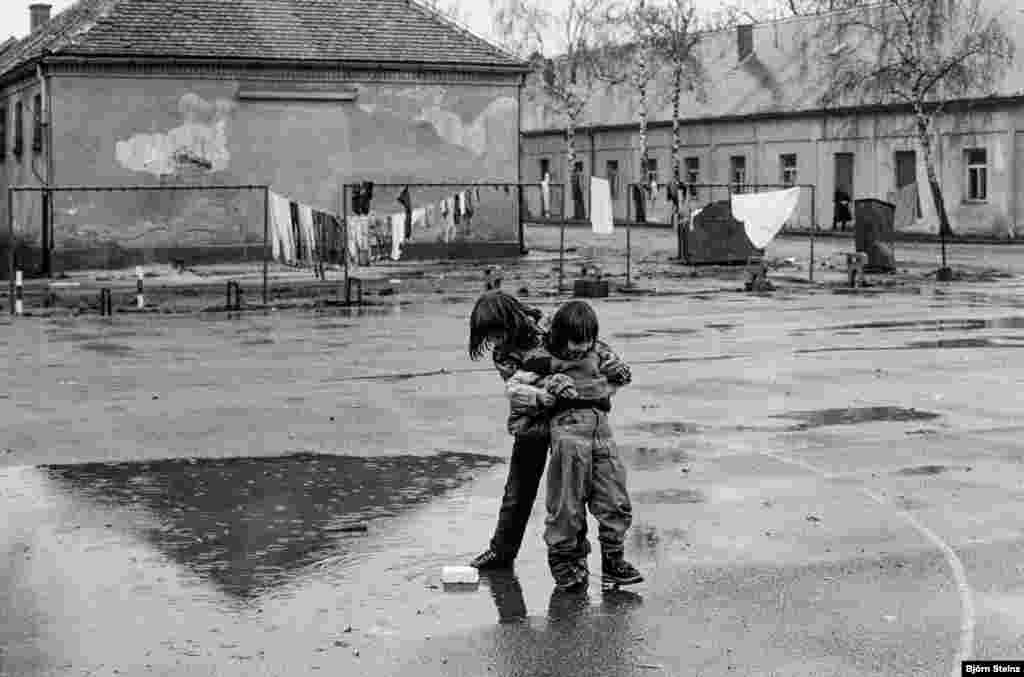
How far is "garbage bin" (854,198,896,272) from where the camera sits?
32375 mm

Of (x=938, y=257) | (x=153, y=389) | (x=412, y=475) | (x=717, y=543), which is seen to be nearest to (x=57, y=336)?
(x=153, y=389)

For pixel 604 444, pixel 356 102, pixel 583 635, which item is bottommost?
pixel 583 635

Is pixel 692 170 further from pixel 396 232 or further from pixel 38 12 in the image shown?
pixel 396 232

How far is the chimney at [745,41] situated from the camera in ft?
202

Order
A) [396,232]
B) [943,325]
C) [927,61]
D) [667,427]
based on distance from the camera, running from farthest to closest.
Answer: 1. [927,61]
2. [396,232]
3. [943,325]
4. [667,427]

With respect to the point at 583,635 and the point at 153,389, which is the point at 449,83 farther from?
the point at 583,635

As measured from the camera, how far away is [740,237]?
35.8 meters

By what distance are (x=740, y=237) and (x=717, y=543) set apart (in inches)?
1097

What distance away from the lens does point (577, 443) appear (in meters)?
7.49

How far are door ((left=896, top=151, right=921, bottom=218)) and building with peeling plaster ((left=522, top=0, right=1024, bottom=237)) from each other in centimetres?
5

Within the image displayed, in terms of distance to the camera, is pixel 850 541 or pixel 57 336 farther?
pixel 57 336

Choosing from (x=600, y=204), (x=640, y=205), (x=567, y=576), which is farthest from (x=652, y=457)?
(x=640, y=205)

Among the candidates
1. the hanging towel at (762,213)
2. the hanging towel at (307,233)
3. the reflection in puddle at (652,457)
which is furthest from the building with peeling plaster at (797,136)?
the reflection in puddle at (652,457)

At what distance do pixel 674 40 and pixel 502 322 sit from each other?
53.0 metres
